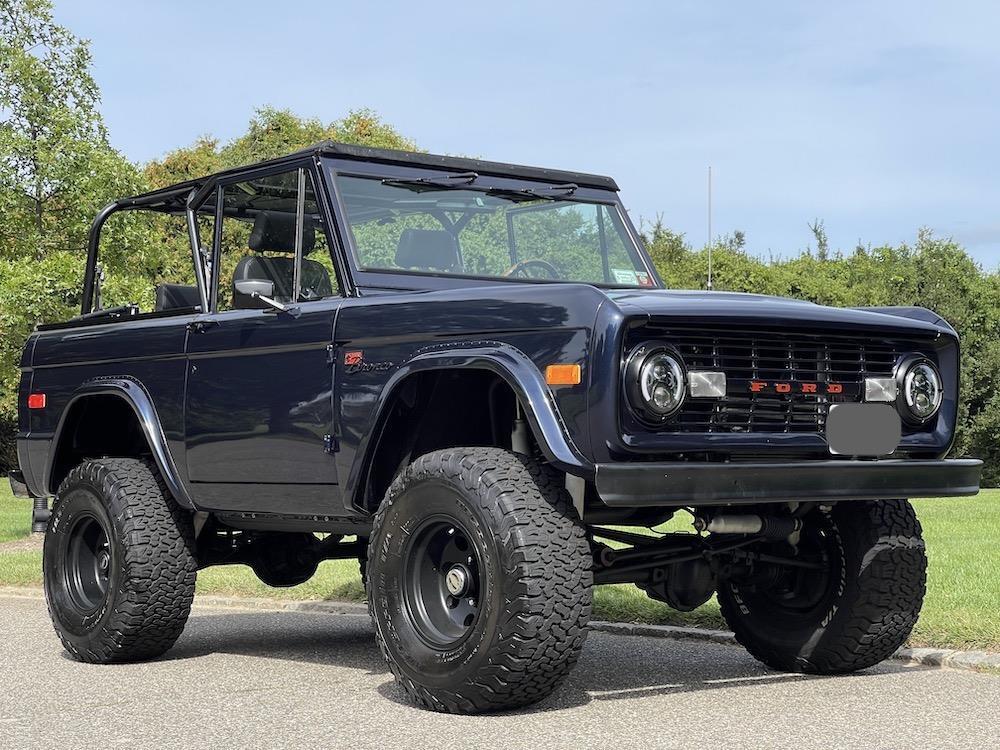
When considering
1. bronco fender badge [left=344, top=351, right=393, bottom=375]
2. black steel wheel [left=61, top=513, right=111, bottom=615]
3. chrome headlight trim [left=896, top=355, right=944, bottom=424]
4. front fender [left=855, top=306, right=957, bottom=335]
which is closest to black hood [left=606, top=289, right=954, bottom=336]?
front fender [left=855, top=306, right=957, bottom=335]

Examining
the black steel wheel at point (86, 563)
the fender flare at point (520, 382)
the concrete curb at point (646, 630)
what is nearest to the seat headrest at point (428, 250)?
the fender flare at point (520, 382)

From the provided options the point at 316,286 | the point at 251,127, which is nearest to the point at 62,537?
the point at 316,286

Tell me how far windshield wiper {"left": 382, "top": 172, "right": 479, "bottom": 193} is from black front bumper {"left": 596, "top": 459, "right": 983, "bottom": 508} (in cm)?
235

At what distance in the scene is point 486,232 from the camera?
7.36 meters

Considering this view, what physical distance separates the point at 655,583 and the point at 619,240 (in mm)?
2111

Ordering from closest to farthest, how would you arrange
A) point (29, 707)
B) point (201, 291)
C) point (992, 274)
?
point (29, 707)
point (201, 291)
point (992, 274)

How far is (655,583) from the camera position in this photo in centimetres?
646

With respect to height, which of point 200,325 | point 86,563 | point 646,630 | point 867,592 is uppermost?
point 200,325

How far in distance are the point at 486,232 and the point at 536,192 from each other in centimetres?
47

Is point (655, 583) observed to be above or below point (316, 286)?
below

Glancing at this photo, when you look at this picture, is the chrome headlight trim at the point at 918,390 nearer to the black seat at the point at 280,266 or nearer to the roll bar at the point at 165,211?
the black seat at the point at 280,266

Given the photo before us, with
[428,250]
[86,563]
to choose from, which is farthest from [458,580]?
[86,563]

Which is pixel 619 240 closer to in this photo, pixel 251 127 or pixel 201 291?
pixel 201 291

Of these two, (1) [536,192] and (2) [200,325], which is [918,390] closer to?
(1) [536,192]
